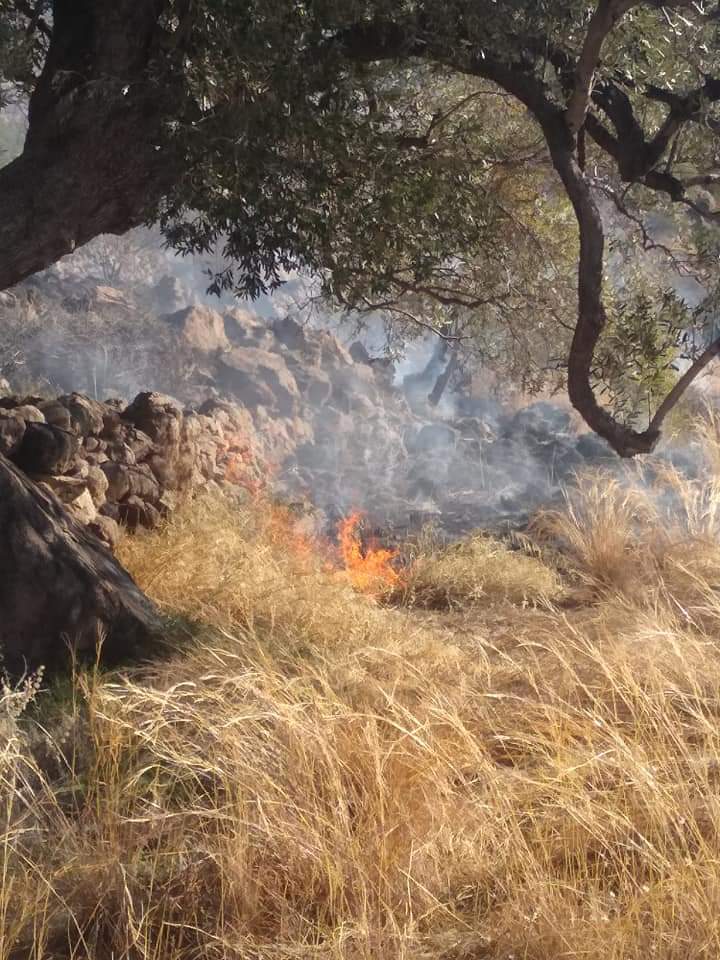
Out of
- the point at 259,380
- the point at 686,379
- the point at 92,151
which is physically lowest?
the point at 259,380

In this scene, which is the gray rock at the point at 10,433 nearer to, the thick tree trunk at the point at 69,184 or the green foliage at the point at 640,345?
the thick tree trunk at the point at 69,184

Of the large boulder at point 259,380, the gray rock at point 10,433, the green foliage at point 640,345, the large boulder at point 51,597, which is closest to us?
the large boulder at point 51,597

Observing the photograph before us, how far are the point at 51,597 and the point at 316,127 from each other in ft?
8.90

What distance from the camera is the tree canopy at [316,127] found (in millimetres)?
4547

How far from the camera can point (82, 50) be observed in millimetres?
5016

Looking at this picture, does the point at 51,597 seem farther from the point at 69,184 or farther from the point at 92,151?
the point at 92,151

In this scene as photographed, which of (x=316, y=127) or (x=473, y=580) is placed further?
(x=473, y=580)

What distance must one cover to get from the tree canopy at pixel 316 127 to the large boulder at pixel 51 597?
1.44m

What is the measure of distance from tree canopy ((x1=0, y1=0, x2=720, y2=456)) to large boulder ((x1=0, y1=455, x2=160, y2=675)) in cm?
144

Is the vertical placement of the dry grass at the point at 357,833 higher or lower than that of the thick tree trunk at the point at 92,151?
lower

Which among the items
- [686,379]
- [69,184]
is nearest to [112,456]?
[69,184]

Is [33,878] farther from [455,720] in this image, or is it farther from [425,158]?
[425,158]

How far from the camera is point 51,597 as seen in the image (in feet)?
13.5

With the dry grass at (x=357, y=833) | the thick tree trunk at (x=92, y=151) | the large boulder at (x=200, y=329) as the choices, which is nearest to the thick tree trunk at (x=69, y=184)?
the thick tree trunk at (x=92, y=151)
